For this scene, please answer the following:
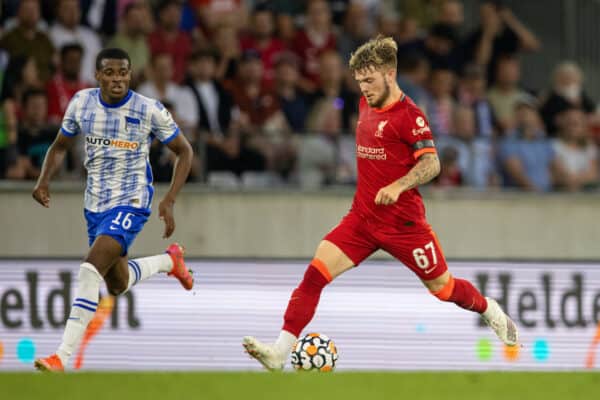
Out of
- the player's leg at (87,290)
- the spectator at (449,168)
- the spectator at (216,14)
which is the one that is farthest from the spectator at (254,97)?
the player's leg at (87,290)

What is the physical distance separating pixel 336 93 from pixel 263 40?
1.10 meters

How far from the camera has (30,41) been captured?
12836 mm

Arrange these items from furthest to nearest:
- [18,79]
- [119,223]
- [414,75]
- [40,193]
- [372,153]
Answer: [414,75] → [18,79] → [40,193] → [119,223] → [372,153]

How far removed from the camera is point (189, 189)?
41.8 feet

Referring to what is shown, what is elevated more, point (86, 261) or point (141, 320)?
point (86, 261)

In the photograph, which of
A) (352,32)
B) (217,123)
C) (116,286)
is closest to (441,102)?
(352,32)

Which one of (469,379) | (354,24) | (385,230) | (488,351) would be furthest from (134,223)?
(354,24)

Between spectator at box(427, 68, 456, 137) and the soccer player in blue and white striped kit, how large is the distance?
5.35 metres

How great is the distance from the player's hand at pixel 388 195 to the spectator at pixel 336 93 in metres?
5.62

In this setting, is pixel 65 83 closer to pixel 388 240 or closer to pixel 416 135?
pixel 388 240

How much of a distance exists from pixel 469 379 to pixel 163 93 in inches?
Answer: 300

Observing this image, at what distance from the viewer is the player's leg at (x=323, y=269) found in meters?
8.08

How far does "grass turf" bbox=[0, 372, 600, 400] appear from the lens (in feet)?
18.4

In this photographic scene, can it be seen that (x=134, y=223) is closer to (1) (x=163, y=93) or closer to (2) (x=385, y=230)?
(2) (x=385, y=230)
